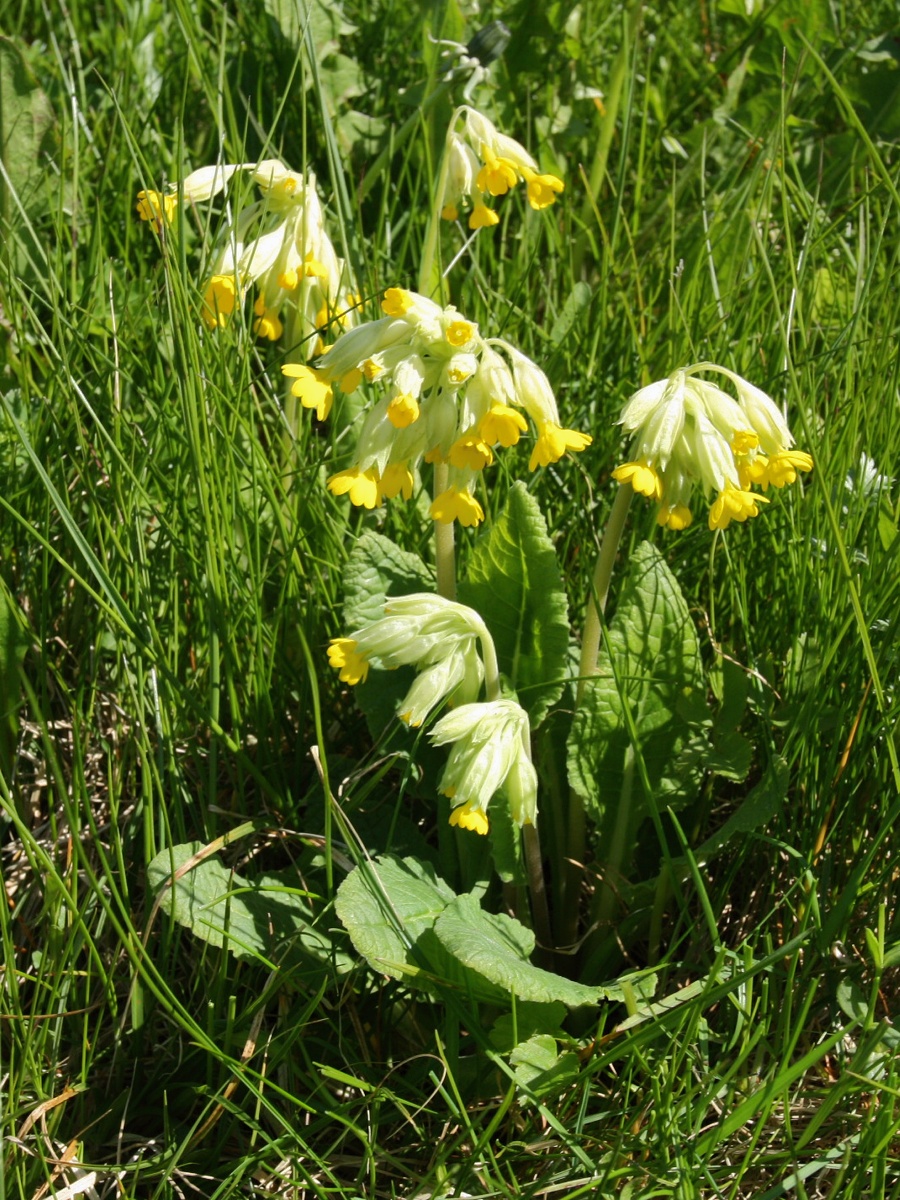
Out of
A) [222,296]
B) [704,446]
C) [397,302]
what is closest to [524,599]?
[704,446]

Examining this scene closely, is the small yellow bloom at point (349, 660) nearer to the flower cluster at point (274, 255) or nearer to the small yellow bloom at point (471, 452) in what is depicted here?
the small yellow bloom at point (471, 452)

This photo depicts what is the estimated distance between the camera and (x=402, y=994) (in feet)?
5.58

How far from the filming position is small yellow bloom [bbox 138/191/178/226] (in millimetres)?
1761

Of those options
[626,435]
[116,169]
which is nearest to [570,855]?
[626,435]

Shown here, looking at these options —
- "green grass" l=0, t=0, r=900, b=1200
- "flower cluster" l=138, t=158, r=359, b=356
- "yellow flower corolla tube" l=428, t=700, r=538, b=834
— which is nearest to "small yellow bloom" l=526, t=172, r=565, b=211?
"green grass" l=0, t=0, r=900, b=1200

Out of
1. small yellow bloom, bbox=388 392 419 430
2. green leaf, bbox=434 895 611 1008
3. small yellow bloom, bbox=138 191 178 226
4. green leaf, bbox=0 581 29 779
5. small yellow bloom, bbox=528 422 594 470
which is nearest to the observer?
green leaf, bbox=434 895 611 1008

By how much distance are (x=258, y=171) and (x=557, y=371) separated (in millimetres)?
686

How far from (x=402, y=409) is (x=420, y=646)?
30 centimetres

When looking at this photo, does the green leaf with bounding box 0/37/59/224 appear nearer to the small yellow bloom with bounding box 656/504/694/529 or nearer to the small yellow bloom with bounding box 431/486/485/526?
the small yellow bloom with bounding box 431/486/485/526

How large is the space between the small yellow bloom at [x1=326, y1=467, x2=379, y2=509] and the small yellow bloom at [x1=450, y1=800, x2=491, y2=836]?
40 centimetres

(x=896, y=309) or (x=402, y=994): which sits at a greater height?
(x=896, y=309)

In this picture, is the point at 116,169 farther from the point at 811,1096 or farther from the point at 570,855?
the point at 811,1096

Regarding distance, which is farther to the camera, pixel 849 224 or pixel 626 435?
pixel 849 224

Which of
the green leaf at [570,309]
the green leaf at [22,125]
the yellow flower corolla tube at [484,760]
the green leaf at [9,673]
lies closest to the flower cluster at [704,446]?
the yellow flower corolla tube at [484,760]
